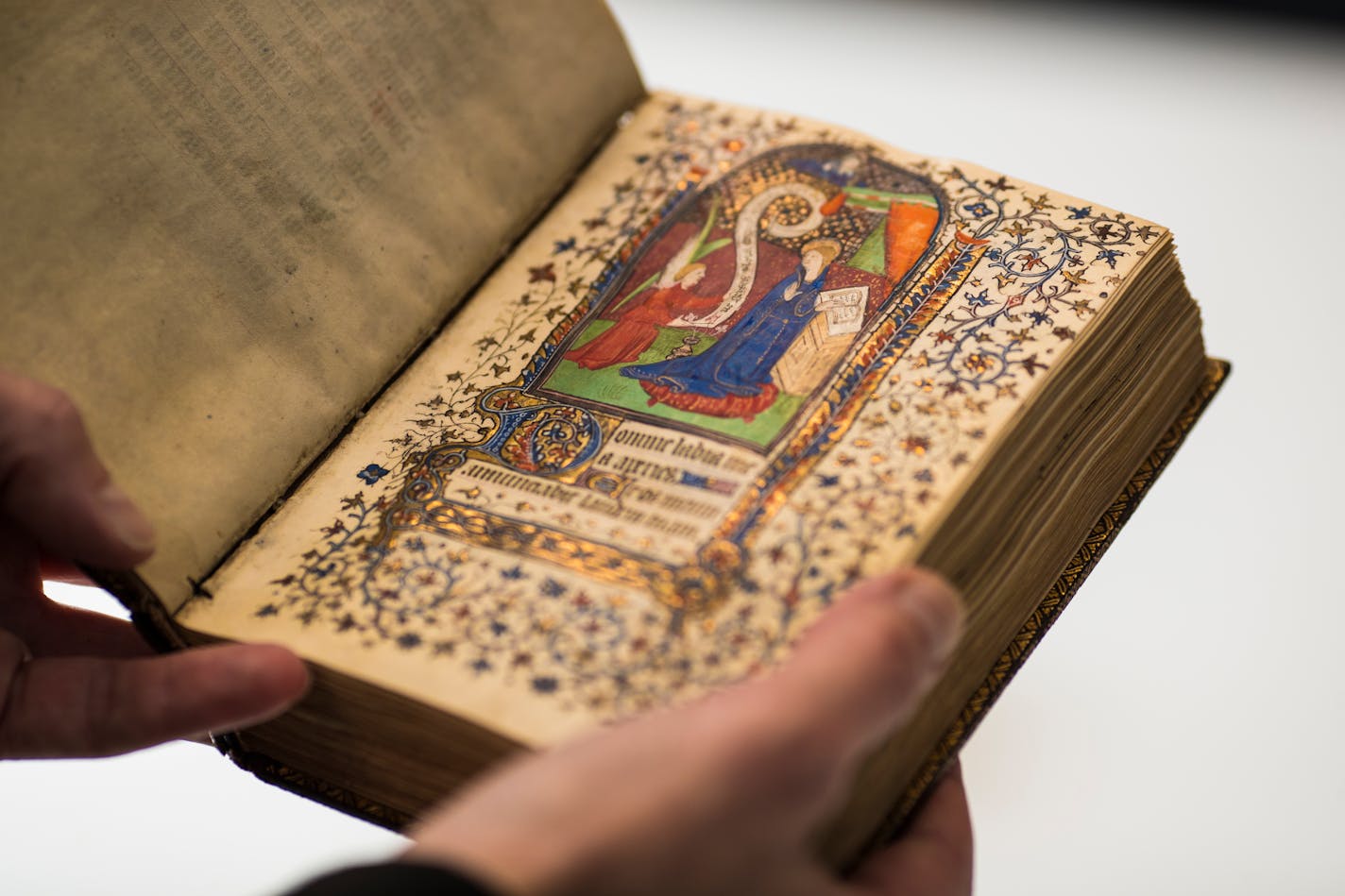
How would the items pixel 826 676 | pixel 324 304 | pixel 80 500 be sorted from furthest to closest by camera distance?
pixel 324 304 < pixel 80 500 < pixel 826 676

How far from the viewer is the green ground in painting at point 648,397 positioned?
1.11m

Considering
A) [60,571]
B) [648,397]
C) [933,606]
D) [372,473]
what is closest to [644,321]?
[648,397]

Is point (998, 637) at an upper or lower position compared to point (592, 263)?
lower

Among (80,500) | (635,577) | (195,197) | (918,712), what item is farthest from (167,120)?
(918,712)

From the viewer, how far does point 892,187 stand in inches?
52.8

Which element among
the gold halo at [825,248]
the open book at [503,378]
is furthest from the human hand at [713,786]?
the gold halo at [825,248]

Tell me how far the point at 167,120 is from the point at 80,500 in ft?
1.31

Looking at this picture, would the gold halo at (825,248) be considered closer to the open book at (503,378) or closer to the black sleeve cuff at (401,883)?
the open book at (503,378)

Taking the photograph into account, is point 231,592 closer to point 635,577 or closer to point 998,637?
point 635,577

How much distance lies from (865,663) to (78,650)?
85cm

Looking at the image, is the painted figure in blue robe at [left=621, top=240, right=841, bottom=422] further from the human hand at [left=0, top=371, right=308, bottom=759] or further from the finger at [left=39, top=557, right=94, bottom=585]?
the finger at [left=39, top=557, right=94, bottom=585]

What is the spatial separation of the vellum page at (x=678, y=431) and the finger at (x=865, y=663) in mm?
65

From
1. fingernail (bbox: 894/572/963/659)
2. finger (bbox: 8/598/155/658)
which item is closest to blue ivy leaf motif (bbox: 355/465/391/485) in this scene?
finger (bbox: 8/598/155/658)

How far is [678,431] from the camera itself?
1131 millimetres
